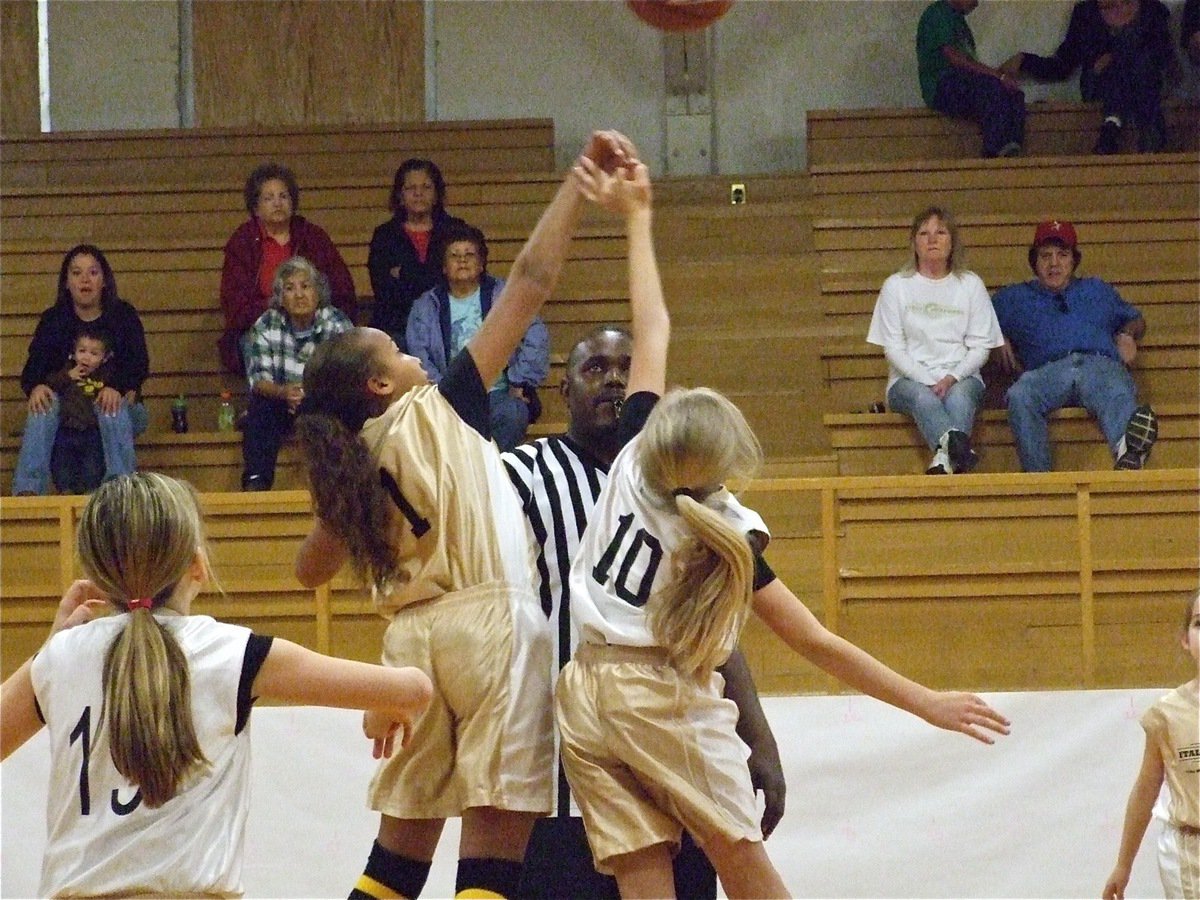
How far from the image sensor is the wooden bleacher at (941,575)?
5875 millimetres

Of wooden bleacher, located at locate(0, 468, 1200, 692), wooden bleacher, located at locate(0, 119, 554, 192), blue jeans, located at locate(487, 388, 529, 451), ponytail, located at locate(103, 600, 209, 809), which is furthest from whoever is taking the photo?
wooden bleacher, located at locate(0, 119, 554, 192)

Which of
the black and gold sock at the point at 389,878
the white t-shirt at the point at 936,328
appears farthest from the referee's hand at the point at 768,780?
the white t-shirt at the point at 936,328

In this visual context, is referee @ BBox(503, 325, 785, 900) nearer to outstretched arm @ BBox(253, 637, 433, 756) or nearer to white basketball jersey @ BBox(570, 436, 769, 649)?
white basketball jersey @ BBox(570, 436, 769, 649)

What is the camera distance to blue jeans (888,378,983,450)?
21.5ft

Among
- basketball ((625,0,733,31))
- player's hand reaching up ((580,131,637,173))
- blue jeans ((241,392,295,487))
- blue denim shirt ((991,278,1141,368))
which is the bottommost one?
blue jeans ((241,392,295,487))

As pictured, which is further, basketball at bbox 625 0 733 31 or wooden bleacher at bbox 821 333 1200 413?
wooden bleacher at bbox 821 333 1200 413

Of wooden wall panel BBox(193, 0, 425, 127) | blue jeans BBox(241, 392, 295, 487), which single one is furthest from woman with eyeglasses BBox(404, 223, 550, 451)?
wooden wall panel BBox(193, 0, 425, 127)

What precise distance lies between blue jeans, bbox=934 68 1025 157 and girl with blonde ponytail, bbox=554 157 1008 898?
6.32m

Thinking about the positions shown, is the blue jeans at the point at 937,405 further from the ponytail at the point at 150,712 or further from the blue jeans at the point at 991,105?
the ponytail at the point at 150,712

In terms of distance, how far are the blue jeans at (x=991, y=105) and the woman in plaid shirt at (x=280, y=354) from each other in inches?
149

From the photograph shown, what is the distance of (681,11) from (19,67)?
6.88 meters

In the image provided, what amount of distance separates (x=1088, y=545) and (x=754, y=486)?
1.22 metres

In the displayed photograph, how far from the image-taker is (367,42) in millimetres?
9672

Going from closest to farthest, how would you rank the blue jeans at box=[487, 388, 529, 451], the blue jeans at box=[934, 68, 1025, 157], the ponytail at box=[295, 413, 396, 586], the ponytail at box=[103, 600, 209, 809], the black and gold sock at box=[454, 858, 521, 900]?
1. the ponytail at box=[103, 600, 209, 809]
2. the black and gold sock at box=[454, 858, 521, 900]
3. the ponytail at box=[295, 413, 396, 586]
4. the blue jeans at box=[487, 388, 529, 451]
5. the blue jeans at box=[934, 68, 1025, 157]
